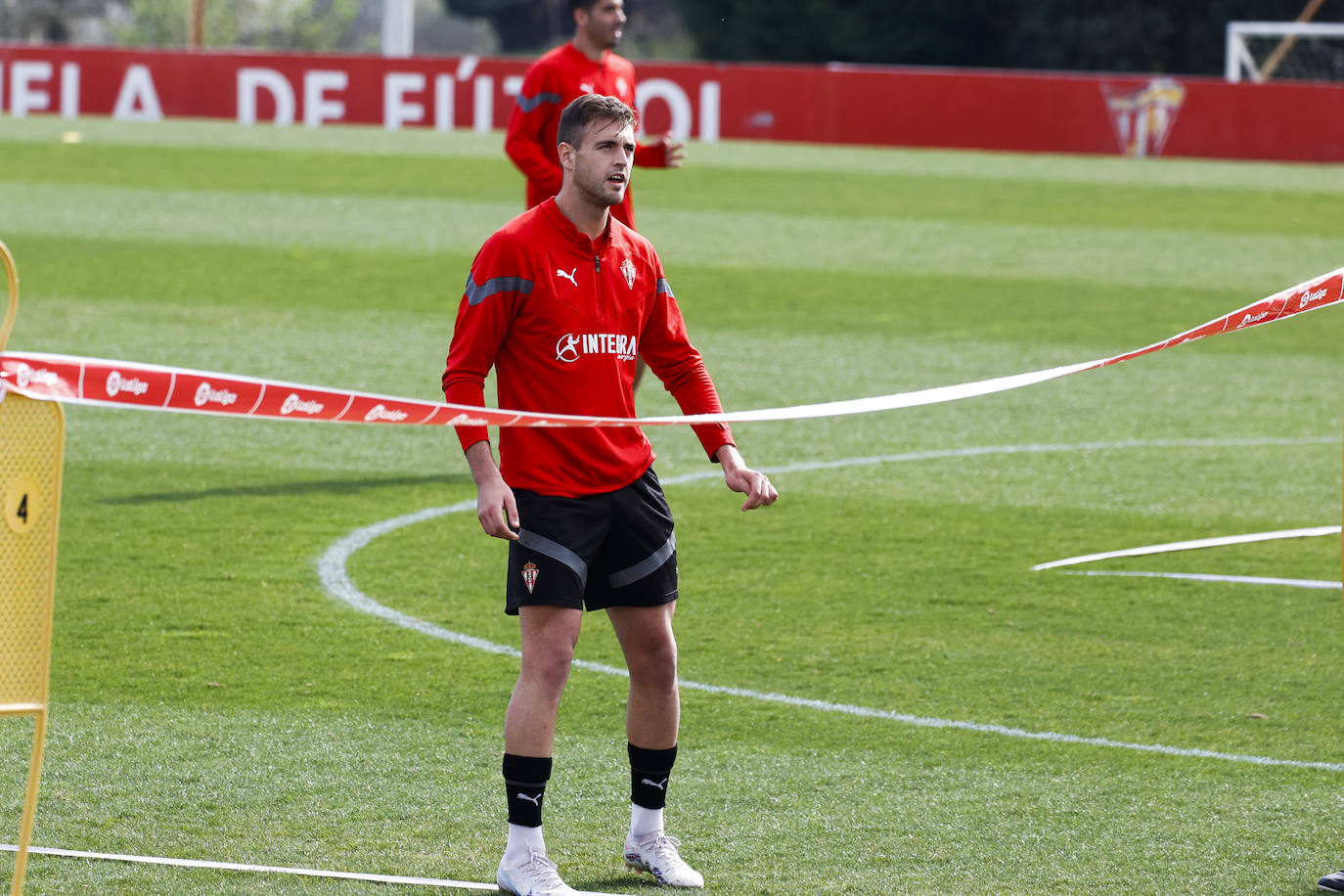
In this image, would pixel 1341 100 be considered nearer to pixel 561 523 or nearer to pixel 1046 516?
pixel 1046 516

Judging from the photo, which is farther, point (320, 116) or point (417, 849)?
point (320, 116)

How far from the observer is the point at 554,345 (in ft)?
14.7

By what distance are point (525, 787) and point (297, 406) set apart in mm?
1107

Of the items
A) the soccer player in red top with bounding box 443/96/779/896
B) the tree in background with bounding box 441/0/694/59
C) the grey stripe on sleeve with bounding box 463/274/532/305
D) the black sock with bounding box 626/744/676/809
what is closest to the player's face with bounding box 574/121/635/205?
the soccer player in red top with bounding box 443/96/779/896

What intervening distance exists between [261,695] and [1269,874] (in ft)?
9.97

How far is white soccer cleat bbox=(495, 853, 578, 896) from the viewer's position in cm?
436

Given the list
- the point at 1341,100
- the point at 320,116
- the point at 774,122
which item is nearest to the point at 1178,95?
the point at 1341,100

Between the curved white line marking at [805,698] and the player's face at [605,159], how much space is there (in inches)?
85.8

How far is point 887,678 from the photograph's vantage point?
6316 mm

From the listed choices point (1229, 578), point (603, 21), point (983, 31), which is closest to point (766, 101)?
point (603, 21)

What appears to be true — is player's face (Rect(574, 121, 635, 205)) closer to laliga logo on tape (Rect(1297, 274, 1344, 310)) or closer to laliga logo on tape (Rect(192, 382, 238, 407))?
laliga logo on tape (Rect(192, 382, 238, 407))

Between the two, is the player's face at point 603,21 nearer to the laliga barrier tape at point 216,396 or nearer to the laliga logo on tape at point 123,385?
the laliga barrier tape at point 216,396

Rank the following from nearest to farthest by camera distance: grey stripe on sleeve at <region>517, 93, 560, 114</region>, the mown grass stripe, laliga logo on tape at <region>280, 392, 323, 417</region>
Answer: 1. laliga logo on tape at <region>280, 392, 323, 417</region>
2. grey stripe on sleeve at <region>517, 93, 560, 114</region>
3. the mown grass stripe

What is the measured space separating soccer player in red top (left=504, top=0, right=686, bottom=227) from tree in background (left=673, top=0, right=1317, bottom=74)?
126 feet
